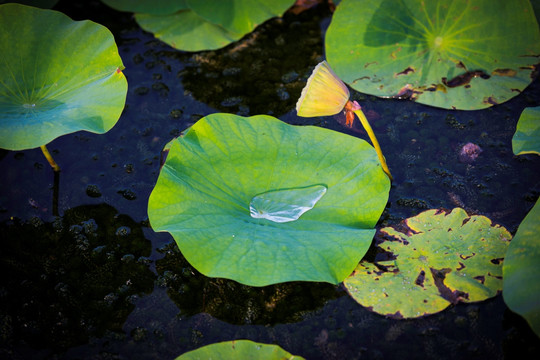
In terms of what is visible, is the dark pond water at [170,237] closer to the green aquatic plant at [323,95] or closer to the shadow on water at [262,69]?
the shadow on water at [262,69]

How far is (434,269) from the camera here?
61.2 inches

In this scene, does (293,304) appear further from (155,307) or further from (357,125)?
(357,125)

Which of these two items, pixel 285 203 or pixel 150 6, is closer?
pixel 285 203

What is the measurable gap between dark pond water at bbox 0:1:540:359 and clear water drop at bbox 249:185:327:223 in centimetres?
29

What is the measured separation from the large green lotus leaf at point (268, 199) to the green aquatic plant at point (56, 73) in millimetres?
366

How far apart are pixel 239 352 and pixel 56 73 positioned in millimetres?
1316

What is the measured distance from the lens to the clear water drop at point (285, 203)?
1562mm

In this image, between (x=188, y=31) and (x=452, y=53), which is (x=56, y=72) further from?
(x=452, y=53)

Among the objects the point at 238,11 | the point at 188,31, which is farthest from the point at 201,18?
the point at 238,11

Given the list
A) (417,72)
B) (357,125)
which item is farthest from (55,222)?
(417,72)

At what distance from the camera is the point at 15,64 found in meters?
1.84

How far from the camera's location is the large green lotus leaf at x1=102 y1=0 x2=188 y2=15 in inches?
98.0

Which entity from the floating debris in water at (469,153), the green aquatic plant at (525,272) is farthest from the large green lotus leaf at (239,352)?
the floating debris in water at (469,153)

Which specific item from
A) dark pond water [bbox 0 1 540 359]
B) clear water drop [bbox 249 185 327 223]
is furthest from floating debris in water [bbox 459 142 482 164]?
clear water drop [bbox 249 185 327 223]
